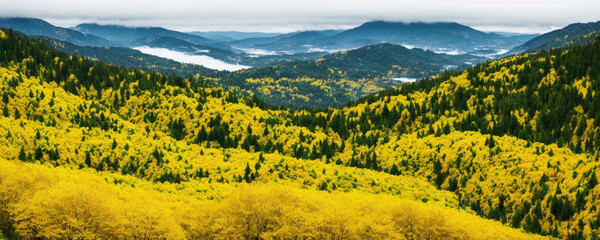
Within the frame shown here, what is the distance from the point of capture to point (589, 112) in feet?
472

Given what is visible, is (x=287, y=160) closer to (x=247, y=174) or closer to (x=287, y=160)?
(x=287, y=160)

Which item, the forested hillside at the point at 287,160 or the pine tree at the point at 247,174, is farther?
the pine tree at the point at 247,174

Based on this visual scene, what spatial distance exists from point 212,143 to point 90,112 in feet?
150

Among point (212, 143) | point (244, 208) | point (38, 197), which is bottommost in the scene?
point (212, 143)

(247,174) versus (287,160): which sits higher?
(287,160)

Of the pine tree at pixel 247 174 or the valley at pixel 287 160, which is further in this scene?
the pine tree at pixel 247 174

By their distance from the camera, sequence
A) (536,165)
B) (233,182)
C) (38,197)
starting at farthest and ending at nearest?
1. (536,165)
2. (233,182)
3. (38,197)

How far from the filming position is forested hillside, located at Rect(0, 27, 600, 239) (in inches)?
2625

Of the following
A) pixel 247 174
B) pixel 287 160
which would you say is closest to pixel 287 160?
pixel 287 160

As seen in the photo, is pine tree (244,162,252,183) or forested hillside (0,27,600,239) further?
pine tree (244,162,252,183)

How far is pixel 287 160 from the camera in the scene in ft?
388

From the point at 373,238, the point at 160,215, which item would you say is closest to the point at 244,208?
the point at 160,215

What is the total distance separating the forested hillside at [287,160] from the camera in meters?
66.7

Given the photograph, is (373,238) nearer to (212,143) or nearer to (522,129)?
(212,143)
